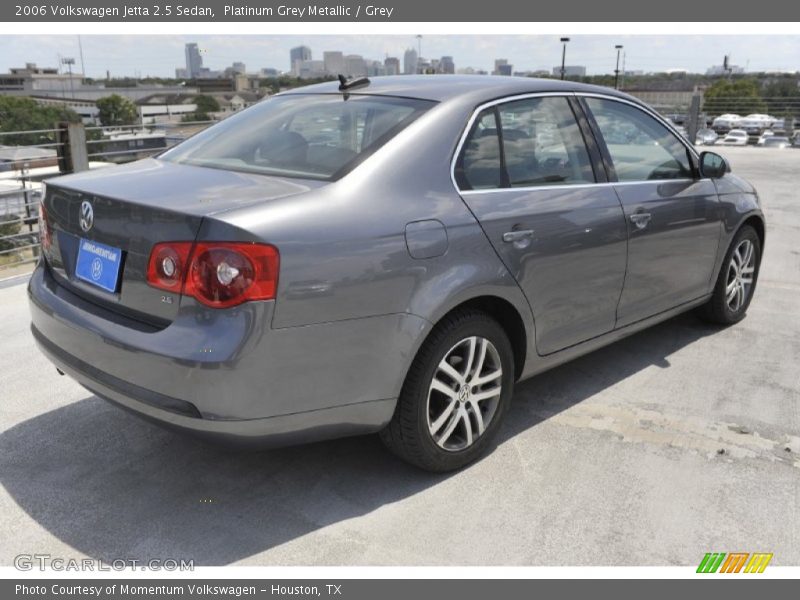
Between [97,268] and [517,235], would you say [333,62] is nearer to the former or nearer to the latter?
[517,235]

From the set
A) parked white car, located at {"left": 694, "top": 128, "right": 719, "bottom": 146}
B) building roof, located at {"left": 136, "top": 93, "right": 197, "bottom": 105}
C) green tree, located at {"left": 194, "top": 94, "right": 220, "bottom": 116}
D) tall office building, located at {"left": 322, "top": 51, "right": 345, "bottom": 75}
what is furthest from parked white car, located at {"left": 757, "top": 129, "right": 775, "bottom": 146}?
tall office building, located at {"left": 322, "top": 51, "right": 345, "bottom": 75}

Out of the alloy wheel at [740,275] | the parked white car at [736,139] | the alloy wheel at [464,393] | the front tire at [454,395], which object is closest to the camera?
the front tire at [454,395]

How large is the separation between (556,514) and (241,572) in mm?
1238

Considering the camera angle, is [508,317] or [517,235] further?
[508,317]

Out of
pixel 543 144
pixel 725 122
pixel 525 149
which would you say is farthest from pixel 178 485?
pixel 725 122

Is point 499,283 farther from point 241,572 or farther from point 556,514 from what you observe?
point 241,572

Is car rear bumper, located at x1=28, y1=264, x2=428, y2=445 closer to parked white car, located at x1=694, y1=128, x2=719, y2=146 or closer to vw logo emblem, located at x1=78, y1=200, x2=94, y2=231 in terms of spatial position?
vw logo emblem, located at x1=78, y1=200, x2=94, y2=231

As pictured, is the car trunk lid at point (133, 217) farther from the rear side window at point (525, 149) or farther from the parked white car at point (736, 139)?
the parked white car at point (736, 139)

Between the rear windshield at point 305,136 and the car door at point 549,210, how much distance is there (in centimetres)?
37

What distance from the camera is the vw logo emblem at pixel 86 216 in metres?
2.87

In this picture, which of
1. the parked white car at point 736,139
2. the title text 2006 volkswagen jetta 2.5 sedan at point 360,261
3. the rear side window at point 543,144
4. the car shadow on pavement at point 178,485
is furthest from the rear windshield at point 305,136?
the parked white car at point 736,139

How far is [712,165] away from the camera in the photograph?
464 centimetres

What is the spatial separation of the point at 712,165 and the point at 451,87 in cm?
210

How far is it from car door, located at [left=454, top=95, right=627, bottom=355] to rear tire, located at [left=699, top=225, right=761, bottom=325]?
149cm
